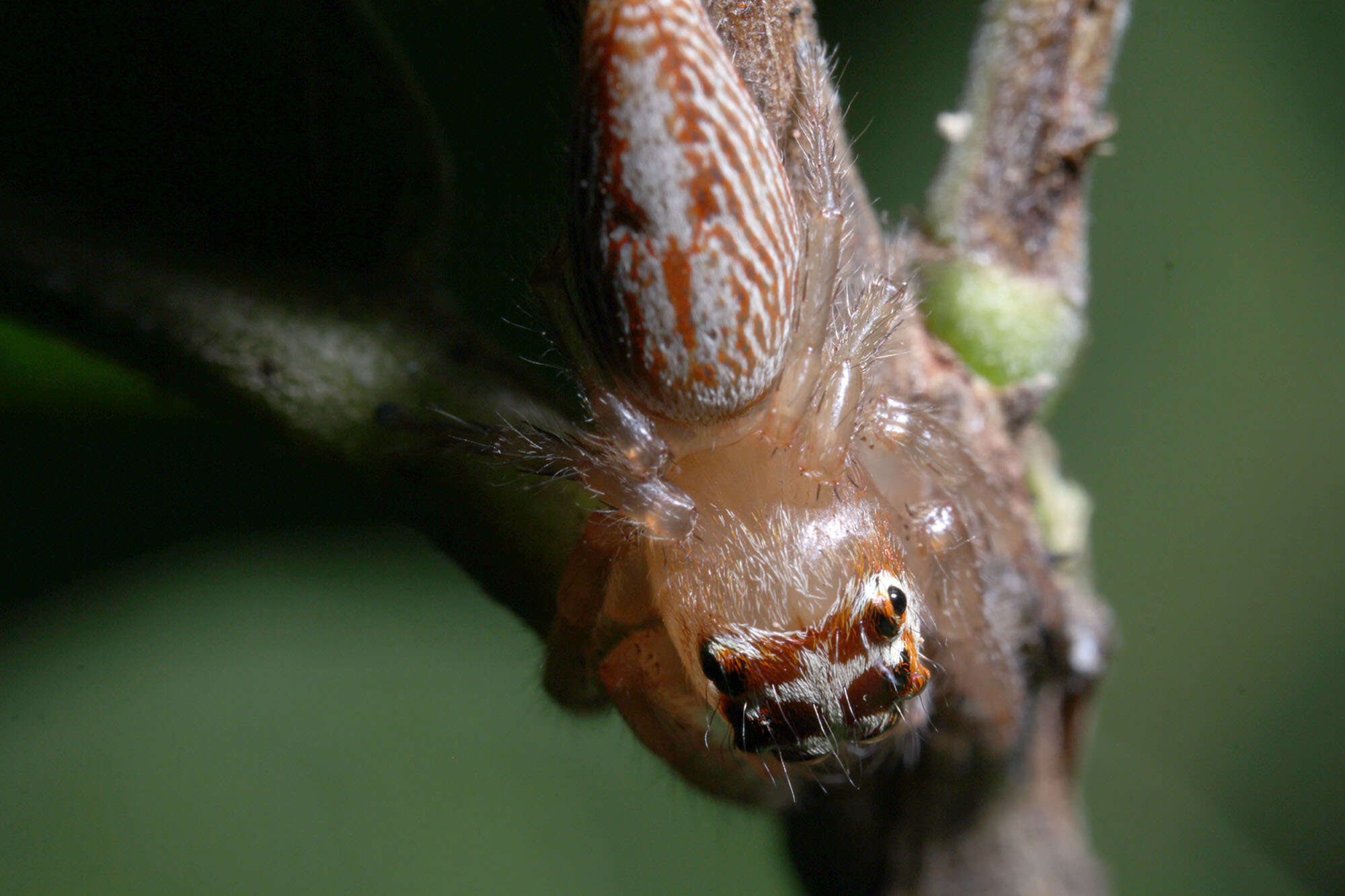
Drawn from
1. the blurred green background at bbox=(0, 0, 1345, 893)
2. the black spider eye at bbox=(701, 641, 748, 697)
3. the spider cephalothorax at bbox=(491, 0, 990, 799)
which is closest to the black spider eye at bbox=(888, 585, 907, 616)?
the spider cephalothorax at bbox=(491, 0, 990, 799)

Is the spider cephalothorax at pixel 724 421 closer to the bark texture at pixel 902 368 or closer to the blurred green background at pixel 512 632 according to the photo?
the bark texture at pixel 902 368

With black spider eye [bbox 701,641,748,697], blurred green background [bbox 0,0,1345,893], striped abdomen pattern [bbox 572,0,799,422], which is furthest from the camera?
blurred green background [bbox 0,0,1345,893]

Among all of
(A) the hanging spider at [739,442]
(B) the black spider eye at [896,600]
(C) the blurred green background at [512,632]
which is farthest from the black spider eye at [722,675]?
(C) the blurred green background at [512,632]

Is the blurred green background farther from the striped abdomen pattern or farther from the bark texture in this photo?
the striped abdomen pattern

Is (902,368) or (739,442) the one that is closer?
(739,442)

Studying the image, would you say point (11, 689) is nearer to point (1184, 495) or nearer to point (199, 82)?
point (199, 82)

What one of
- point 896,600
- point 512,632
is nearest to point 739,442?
point 896,600

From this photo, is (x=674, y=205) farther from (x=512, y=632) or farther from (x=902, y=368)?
(x=512, y=632)
